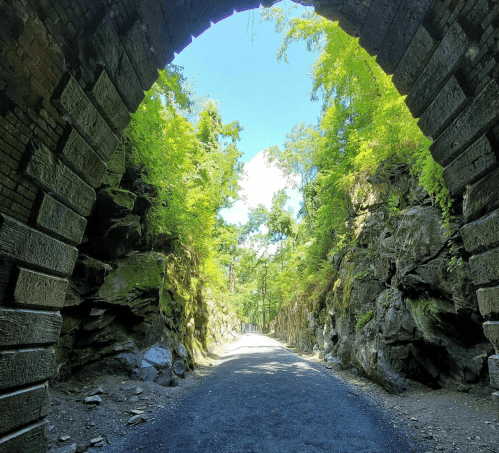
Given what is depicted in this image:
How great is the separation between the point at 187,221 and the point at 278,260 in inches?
930

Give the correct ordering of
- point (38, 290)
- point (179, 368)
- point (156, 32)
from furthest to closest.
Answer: point (179, 368) → point (156, 32) → point (38, 290)

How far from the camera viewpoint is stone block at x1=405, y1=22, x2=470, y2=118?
11.8ft

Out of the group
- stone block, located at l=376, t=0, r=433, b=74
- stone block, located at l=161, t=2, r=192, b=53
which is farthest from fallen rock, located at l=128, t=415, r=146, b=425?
stone block, located at l=376, t=0, r=433, b=74

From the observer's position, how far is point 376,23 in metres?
4.58

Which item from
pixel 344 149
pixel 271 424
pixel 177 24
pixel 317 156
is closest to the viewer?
pixel 177 24

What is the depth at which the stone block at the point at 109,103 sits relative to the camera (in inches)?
148

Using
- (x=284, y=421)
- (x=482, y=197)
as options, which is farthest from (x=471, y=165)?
(x=284, y=421)

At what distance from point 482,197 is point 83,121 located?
18.2 feet

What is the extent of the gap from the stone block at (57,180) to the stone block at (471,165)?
5518 millimetres

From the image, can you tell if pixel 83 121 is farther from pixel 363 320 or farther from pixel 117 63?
pixel 363 320

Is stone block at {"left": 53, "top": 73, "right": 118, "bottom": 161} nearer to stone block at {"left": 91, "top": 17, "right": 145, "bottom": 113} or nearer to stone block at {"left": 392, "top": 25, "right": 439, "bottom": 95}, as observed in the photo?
stone block at {"left": 91, "top": 17, "right": 145, "bottom": 113}

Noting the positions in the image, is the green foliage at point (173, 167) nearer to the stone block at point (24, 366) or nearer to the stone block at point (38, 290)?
the stone block at point (38, 290)

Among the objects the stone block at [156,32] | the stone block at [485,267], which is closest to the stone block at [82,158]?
the stone block at [156,32]

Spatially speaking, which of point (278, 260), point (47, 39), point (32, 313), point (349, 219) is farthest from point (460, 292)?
point (278, 260)
